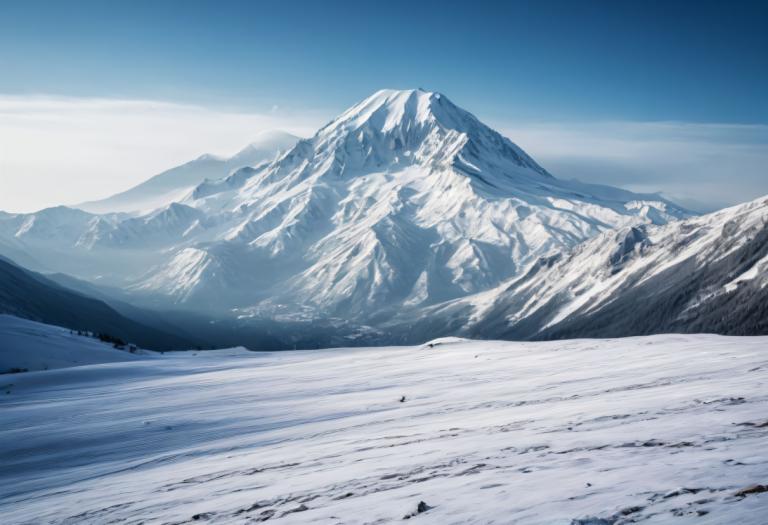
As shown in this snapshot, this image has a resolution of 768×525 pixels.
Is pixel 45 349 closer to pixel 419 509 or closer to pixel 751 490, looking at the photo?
pixel 419 509

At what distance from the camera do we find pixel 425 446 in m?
17.5

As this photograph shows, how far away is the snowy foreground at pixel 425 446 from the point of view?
1154cm

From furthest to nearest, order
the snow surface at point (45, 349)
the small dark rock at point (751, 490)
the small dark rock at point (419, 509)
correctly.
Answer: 1. the snow surface at point (45, 349)
2. the small dark rock at point (419, 509)
3. the small dark rock at point (751, 490)

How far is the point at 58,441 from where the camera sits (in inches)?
957

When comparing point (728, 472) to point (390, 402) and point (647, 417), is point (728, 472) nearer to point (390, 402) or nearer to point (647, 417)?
point (647, 417)

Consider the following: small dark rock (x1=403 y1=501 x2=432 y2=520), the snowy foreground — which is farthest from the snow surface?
small dark rock (x1=403 y1=501 x2=432 y2=520)

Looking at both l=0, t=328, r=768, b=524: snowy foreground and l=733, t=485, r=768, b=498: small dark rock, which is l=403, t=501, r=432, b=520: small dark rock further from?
l=733, t=485, r=768, b=498: small dark rock

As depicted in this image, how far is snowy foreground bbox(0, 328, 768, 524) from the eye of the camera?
11539 mm

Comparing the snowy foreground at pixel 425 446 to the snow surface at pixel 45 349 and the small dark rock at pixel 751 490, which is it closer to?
the small dark rock at pixel 751 490

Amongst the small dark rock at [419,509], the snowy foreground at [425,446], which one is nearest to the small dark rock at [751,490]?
the snowy foreground at [425,446]

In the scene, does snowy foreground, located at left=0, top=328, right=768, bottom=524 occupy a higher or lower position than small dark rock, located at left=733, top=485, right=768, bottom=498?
lower

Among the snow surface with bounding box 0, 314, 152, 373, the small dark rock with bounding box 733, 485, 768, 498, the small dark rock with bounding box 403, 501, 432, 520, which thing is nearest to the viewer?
the small dark rock with bounding box 733, 485, 768, 498

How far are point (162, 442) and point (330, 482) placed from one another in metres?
11.8

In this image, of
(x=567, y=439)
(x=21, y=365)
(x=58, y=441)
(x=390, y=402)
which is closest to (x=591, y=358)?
(x=390, y=402)
